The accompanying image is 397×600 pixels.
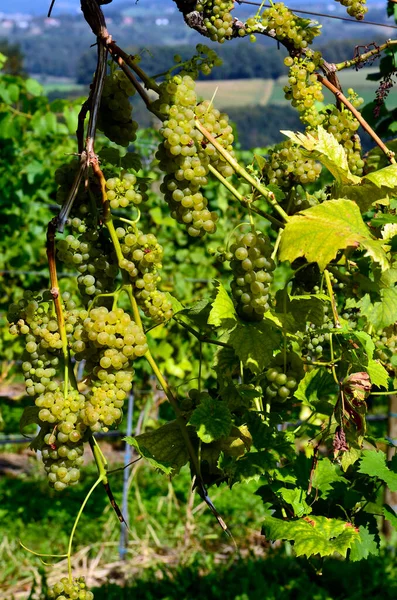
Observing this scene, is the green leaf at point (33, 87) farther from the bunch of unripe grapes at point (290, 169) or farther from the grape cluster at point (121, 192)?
the grape cluster at point (121, 192)

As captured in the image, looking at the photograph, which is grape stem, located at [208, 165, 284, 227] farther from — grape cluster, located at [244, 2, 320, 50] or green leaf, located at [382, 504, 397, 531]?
green leaf, located at [382, 504, 397, 531]

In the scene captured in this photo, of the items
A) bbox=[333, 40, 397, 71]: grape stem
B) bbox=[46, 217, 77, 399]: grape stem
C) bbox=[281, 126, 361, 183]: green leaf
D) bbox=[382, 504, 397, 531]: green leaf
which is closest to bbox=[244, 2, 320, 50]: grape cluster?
bbox=[333, 40, 397, 71]: grape stem

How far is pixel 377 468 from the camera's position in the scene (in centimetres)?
159

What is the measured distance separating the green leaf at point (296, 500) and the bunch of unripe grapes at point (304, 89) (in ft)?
2.22

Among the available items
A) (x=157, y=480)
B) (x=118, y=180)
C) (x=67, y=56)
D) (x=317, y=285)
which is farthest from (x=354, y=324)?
(x=67, y=56)

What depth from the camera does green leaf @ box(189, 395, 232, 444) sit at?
1.18 meters

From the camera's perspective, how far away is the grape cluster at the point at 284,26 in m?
1.47

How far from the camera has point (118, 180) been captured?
1189 mm

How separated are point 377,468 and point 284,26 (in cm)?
89

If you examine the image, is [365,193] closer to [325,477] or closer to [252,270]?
[252,270]

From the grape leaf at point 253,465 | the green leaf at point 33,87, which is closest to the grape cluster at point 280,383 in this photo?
the grape leaf at point 253,465

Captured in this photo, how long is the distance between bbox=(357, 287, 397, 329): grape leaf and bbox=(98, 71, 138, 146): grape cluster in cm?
53

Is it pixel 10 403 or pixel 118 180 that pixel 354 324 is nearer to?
pixel 118 180

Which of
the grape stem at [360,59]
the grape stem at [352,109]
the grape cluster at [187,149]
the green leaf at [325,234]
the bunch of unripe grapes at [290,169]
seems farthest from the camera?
the grape stem at [360,59]
